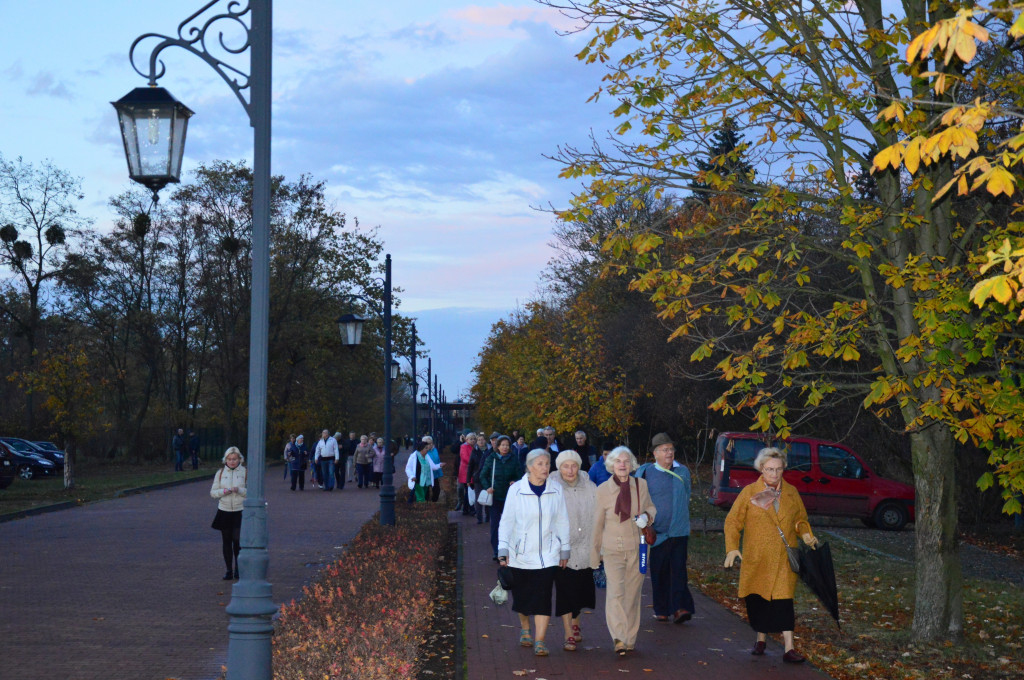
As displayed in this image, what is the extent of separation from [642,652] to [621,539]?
0.90 meters

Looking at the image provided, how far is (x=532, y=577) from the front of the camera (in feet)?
29.5

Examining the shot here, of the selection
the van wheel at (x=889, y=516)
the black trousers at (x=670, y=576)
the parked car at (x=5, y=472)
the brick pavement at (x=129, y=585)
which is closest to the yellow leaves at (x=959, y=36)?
the brick pavement at (x=129, y=585)

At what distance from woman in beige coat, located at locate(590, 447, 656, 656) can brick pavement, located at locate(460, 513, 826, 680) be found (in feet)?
1.10

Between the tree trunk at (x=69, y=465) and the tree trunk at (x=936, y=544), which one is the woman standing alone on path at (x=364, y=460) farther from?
the tree trunk at (x=936, y=544)

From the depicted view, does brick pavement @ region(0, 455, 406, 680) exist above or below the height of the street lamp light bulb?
below

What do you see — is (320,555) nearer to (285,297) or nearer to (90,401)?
(90,401)

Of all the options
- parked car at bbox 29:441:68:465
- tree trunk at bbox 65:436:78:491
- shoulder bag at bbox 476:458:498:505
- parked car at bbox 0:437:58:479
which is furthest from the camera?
parked car at bbox 29:441:68:465

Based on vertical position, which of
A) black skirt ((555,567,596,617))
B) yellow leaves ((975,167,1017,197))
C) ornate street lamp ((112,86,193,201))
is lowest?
black skirt ((555,567,596,617))

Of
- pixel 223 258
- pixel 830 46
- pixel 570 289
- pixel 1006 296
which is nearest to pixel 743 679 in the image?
pixel 1006 296

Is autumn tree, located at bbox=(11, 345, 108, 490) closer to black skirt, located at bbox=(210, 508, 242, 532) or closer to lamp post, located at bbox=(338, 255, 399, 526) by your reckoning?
lamp post, located at bbox=(338, 255, 399, 526)

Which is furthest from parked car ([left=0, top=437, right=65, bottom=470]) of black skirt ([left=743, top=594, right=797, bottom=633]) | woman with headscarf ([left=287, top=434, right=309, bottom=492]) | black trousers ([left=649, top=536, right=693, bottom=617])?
black skirt ([left=743, top=594, right=797, bottom=633])

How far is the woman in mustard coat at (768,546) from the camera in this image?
880 centimetres

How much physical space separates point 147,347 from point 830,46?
51.9 metres

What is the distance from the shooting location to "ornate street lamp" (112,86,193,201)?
7.41 metres
